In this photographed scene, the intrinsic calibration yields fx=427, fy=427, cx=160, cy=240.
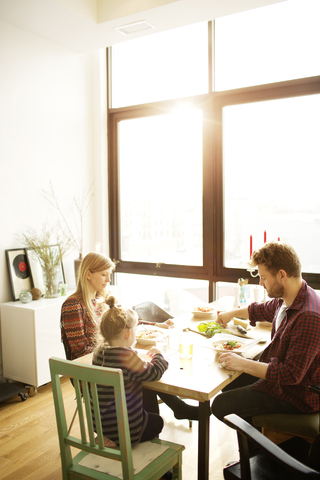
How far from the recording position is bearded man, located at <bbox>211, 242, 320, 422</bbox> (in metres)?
1.82

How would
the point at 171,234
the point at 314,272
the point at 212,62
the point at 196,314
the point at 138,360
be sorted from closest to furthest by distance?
the point at 138,360 < the point at 196,314 < the point at 314,272 < the point at 212,62 < the point at 171,234

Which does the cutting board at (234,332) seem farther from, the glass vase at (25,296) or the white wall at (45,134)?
the white wall at (45,134)

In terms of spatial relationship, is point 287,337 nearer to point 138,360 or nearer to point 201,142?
point 138,360

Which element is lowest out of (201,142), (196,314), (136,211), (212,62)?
(196,314)

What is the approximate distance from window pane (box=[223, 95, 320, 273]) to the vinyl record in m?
1.85

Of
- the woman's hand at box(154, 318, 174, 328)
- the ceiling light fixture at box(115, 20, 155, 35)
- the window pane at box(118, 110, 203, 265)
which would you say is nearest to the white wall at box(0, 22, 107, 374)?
the window pane at box(118, 110, 203, 265)

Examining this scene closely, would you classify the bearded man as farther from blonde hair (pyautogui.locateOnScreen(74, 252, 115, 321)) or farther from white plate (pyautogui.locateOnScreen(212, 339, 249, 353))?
blonde hair (pyautogui.locateOnScreen(74, 252, 115, 321))

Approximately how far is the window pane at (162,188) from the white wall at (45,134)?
0.98 ft

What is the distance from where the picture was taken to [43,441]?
109 inches

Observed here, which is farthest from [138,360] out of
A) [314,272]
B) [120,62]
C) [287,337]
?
[120,62]

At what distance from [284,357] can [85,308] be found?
3.70ft

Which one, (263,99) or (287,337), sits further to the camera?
(263,99)

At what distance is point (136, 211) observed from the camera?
183 inches

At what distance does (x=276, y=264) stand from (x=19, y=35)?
3127 mm
